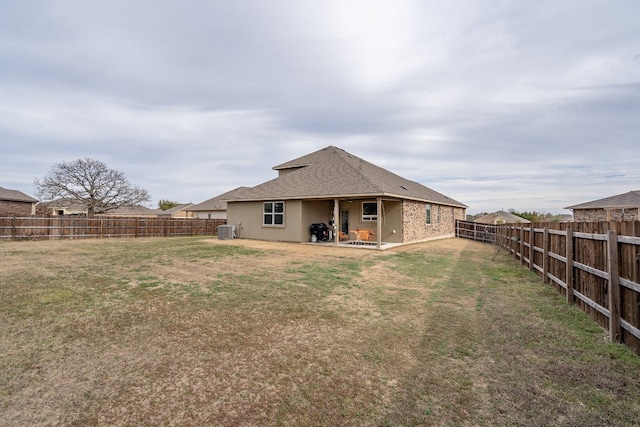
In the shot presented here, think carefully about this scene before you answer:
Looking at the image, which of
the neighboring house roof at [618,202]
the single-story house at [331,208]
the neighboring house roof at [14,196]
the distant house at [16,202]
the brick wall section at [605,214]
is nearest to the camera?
the single-story house at [331,208]

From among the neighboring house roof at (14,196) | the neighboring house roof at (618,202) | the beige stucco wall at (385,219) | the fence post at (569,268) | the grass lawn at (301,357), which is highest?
the neighboring house roof at (14,196)

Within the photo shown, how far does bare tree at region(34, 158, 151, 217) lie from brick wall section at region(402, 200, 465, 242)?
34075 mm

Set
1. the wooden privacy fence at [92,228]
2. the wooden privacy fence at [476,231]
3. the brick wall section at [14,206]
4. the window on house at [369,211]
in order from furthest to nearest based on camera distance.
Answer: the brick wall section at [14,206]
the wooden privacy fence at [476,231]
the wooden privacy fence at [92,228]
the window on house at [369,211]

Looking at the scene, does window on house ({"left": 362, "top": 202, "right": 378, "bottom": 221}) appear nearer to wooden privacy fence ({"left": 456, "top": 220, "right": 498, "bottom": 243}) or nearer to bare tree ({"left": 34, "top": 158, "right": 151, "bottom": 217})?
wooden privacy fence ({"left": 456, "top": 220, "right": 498, "bottom": 243})

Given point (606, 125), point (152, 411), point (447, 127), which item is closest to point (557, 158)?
point (606, 125)

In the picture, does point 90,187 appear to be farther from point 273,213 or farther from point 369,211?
point 369,211

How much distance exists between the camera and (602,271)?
14.7 feet

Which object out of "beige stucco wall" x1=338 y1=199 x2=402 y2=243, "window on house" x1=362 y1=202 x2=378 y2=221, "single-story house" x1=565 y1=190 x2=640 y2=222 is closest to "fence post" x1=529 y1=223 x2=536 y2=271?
"beige stucco wall" x1=338 y1=199 x2=402 y2=243

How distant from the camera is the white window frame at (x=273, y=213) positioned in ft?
58.3

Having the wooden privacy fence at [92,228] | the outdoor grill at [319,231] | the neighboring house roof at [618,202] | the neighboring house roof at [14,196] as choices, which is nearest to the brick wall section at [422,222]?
the outdoor grill at [319,231]

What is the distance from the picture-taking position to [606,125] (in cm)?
1614

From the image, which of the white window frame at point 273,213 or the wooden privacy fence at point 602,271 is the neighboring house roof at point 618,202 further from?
the white window frame at point 273,213

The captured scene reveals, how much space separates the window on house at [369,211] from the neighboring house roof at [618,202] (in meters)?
26.1

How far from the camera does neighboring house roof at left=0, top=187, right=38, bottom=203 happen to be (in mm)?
33438
